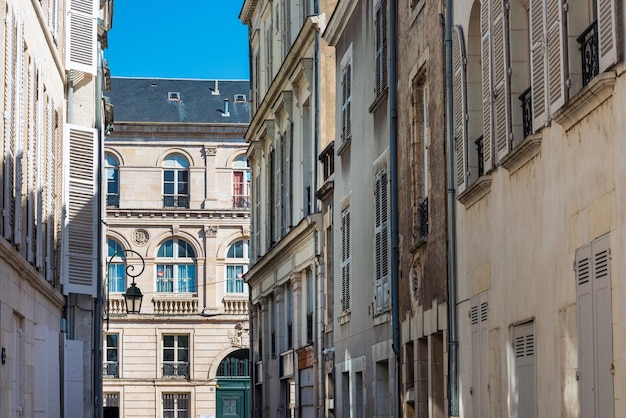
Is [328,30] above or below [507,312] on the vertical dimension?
above

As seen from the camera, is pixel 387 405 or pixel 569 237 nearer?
pixel 569 237

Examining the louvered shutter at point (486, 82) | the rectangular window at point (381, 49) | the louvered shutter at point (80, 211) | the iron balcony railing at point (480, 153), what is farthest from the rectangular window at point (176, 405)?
the louvered shutter at point (486, 82)

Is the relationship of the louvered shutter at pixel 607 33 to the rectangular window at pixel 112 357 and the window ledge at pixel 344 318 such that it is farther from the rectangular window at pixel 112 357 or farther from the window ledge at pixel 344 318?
the rectangular window at pixel 112 357

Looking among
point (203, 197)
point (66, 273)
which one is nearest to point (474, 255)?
point (66, 273)

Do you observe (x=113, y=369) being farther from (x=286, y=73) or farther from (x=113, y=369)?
(x=286, y=73)

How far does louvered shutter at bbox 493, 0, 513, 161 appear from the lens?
536 inches

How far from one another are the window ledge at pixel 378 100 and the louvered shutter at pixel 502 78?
6950mm

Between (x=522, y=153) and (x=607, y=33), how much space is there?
2788mm

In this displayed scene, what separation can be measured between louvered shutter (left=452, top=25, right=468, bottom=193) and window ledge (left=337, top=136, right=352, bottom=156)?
802 centimetres

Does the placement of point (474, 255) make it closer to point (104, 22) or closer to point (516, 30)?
point (516, 30)

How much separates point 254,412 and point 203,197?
2009 cm

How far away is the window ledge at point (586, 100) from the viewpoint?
9984mm

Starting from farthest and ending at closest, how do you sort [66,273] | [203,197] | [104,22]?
[203,197] → [104,22] → [66,273]

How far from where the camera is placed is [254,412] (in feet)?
133
